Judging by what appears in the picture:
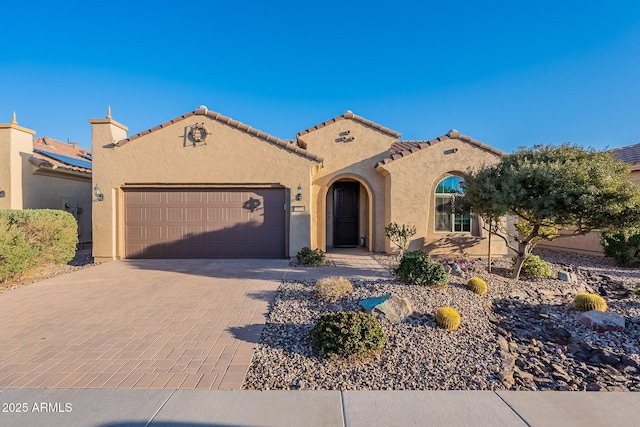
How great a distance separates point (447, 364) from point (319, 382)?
1700 millimetres

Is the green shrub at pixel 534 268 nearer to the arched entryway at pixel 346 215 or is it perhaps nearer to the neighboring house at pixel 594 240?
the neighboring house at pixel 594 240

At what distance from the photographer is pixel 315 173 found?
12398 millimetres

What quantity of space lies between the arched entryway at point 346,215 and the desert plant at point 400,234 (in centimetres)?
248

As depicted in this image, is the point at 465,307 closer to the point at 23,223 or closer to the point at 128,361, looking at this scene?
the point at 128,361

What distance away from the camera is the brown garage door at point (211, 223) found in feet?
37.4

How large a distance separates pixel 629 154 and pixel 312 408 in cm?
1857

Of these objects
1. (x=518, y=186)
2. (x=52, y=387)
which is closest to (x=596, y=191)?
(x=518, y=186)

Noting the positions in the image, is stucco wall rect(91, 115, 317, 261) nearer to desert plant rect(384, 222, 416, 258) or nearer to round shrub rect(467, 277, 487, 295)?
desert plant rect(384, 222, 416, 258)

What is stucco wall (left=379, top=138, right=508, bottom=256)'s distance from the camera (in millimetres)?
12047

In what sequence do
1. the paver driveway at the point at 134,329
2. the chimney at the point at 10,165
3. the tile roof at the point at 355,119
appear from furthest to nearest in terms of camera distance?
the tile roof at the point at 355,119 < the chimney at the point at 10,165 < the paver driveway at the point at 134,329

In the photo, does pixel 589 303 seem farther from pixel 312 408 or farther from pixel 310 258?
pixel 310 258

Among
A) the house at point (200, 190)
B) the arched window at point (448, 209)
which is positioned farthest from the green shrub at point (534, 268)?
the arched window at point (448, 209)

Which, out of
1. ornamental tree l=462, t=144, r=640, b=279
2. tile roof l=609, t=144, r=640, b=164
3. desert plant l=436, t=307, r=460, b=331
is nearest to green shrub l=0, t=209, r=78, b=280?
desert plant l=436, t=307, r=460, b=331

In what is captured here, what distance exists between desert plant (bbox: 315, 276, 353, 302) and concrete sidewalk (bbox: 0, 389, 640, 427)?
286 centimetres
